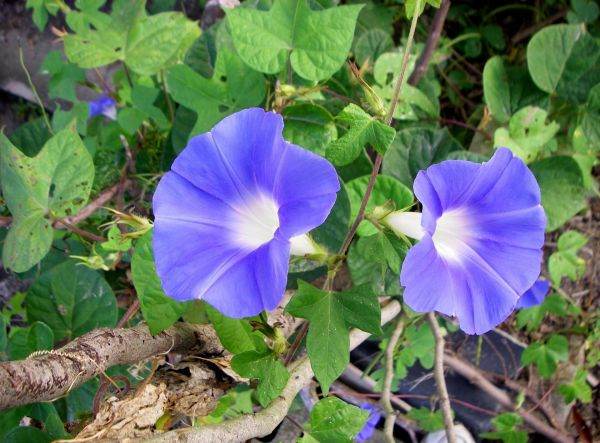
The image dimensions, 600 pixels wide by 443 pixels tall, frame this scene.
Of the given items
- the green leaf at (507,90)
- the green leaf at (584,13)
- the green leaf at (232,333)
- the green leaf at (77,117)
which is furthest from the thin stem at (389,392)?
the green leaf at (584,13)

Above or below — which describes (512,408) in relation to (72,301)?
below

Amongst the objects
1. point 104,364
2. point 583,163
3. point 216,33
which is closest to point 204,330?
point 104,364

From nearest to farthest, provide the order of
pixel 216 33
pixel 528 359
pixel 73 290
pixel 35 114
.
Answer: pixel 73 290 → pixel 216 33 → pixel 528 359 → pixel 35 114

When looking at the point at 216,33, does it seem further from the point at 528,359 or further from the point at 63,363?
the point at 528,359

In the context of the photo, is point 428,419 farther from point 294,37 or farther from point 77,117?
point 77,117

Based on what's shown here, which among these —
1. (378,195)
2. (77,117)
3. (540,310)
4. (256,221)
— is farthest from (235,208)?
(540,310)

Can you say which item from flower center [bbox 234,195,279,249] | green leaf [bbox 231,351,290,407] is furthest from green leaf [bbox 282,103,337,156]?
green leaf [bbox 231,351,290,407]

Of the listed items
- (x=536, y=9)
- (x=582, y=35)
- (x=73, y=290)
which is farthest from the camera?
(x=536, y=9)
